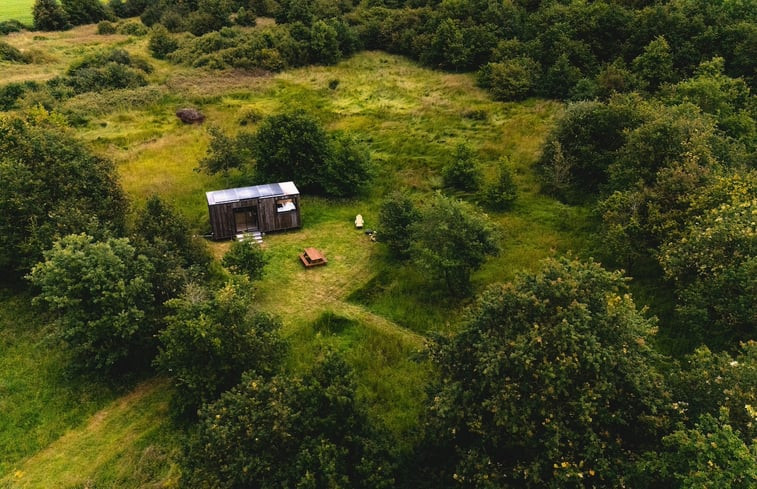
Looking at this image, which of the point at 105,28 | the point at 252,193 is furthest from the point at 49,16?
the point at 252,193

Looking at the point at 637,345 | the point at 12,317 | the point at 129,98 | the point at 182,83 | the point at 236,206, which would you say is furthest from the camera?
the point at 182,83

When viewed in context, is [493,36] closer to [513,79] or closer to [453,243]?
[513,79]

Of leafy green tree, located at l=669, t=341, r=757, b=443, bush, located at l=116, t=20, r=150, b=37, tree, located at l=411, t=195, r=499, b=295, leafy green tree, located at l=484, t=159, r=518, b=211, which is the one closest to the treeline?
bush, located at l=116, t=20, r=150, b=37

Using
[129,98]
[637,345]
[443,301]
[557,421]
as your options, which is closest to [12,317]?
[443,301]

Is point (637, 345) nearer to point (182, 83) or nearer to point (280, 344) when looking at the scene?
point (280, 344)

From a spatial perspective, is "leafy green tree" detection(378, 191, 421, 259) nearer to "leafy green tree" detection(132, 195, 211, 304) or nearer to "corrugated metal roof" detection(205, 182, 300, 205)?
"corrugated metal roof" detection(205, 182, 300, 205)
